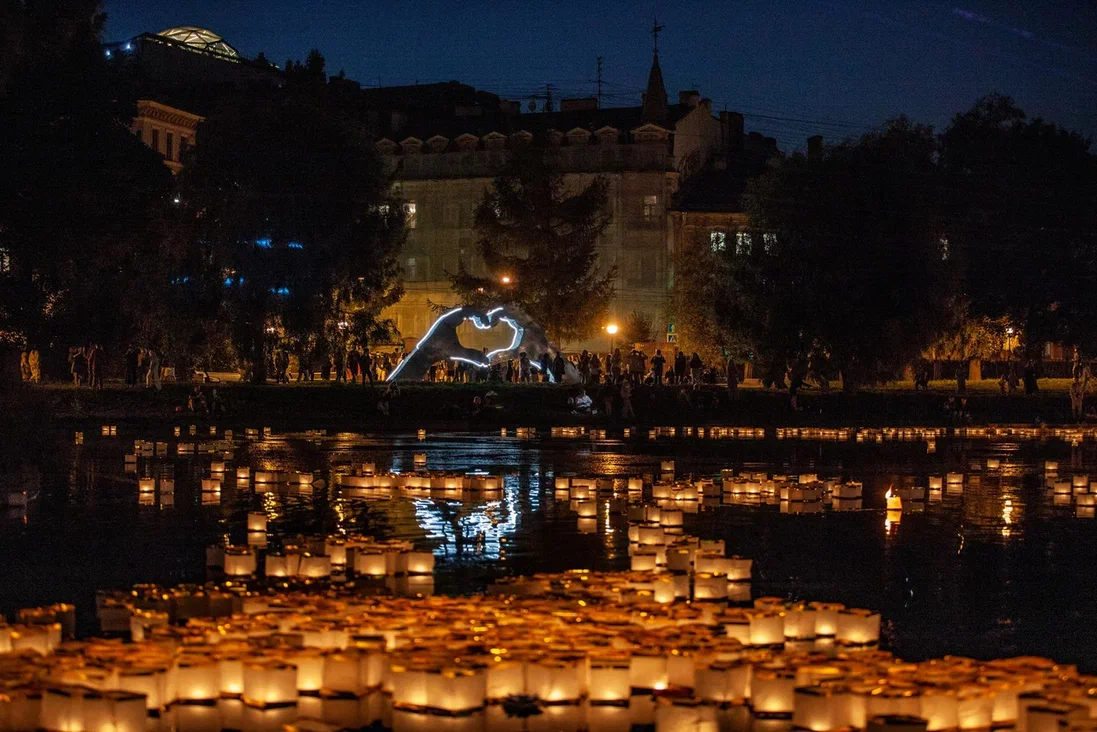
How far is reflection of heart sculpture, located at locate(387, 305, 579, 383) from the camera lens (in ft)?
189

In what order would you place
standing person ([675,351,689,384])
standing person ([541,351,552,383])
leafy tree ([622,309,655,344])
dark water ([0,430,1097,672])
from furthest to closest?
leafy tree ([622,309,655,344]), standing person ([675,351,689,384]), standing person ([541,351,552,383]), dark water ([0,430,1097,672])

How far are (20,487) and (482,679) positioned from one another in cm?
1420

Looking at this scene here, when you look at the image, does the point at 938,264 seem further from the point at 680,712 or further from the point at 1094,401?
the point at 680,712

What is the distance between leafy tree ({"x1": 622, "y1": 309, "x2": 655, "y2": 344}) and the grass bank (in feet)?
132

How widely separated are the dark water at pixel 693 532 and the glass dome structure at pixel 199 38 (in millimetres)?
87093

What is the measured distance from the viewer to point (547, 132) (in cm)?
8644

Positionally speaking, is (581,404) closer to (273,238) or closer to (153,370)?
(153,370)

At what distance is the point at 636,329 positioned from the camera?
9425 centimetres

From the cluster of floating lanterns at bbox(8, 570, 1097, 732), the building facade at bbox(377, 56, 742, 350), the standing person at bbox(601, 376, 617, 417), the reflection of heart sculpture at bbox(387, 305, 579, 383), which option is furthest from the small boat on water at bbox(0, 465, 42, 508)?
the building facade at bbox(377, 56, 742, 350)

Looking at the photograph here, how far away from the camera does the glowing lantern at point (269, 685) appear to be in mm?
8914

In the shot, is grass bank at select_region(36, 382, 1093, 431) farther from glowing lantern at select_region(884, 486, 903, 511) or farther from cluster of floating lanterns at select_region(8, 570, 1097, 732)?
cluster of floating lanterns at select_region(8, 570, 1097, 732)

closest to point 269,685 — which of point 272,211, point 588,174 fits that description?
point 272,211

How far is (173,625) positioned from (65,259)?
1765cm

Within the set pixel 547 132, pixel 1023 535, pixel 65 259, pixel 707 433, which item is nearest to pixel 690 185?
pixel 547 132
